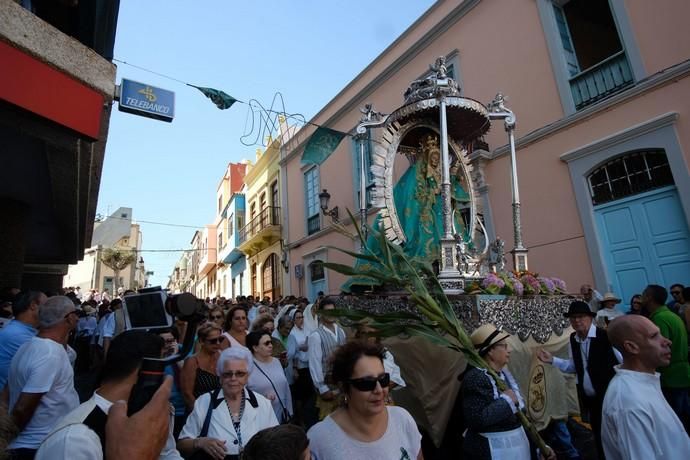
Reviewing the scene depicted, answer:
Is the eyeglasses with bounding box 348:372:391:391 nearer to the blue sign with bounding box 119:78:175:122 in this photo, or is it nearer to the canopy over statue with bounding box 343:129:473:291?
the canopy over statue with bounding box 343:129:473:291

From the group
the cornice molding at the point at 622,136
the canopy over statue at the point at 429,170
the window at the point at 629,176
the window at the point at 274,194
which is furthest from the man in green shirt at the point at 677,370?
the window at the point at 274,194

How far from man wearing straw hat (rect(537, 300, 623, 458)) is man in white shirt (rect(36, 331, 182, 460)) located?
3117 millimetres

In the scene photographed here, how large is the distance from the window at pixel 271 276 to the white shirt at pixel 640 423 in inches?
656

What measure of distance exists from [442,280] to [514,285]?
0.80m

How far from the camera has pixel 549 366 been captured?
12.3 feet

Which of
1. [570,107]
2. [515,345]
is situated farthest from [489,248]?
[570,107]

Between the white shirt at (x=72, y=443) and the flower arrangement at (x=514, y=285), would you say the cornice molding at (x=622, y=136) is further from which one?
the white shirt at (x=72, y=443)

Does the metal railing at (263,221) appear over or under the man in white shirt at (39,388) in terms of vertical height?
over

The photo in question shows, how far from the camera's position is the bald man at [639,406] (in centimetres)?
181

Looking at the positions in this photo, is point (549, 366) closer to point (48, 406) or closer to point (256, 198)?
point (48, 406)

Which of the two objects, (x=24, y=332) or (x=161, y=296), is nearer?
(x=161, y=296)

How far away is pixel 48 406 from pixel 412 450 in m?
2.25

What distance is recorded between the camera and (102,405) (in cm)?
144

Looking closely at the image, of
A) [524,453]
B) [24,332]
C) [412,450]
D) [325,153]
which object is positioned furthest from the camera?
[325,153]
